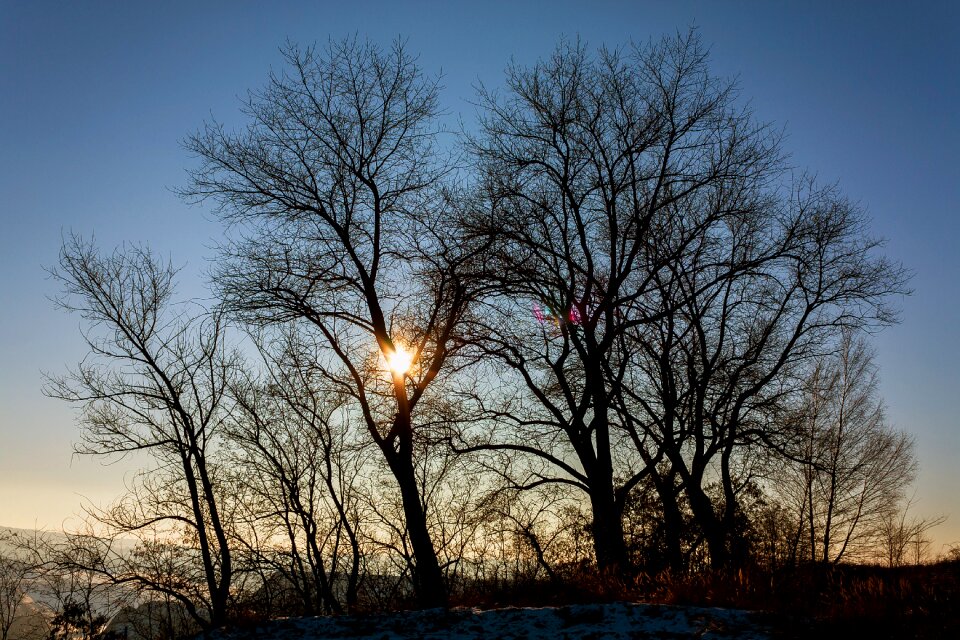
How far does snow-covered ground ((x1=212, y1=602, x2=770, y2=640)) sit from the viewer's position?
6926mm

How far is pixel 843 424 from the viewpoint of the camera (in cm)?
2577

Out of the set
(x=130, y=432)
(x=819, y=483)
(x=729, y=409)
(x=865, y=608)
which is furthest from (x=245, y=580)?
(x=819, y=483)

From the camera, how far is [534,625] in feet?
25.0

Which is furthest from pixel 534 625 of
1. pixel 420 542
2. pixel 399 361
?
pixel 399 361

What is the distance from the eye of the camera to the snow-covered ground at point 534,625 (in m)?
6.93

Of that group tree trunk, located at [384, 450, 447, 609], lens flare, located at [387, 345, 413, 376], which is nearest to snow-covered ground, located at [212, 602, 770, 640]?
tree trunk, located at [384, 450, 447, 609]

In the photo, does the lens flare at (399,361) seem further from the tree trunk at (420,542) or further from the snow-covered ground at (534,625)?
the snow-covered ground at (534,625)

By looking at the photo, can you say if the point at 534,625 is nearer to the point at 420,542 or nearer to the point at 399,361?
the point at 420,542

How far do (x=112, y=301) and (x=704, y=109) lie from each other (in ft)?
49.1

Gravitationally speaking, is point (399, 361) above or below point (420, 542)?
above

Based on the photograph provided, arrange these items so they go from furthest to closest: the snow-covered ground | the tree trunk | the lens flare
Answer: the lens flare
the tree trunk
the snow-covered ground

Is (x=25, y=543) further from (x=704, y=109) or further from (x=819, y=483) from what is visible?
(x=819, y=483)

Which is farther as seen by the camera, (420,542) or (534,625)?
(420,542)

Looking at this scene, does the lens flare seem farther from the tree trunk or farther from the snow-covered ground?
the snow-covered ground
